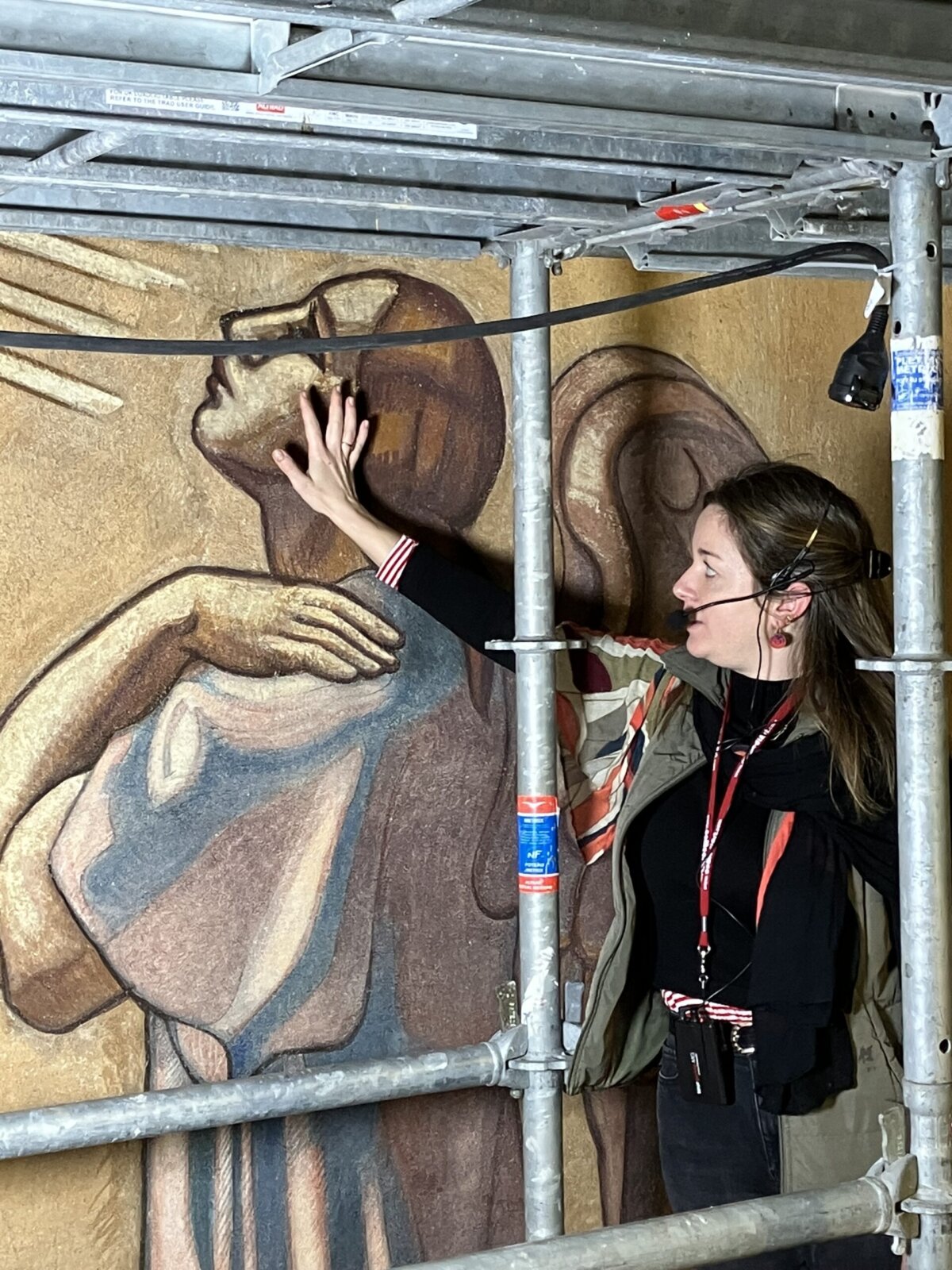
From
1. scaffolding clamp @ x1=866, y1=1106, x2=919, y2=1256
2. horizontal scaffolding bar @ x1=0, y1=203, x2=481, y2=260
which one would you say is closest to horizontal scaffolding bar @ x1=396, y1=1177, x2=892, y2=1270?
scaffolding clamp @ x1=866, y1=1106, x2=919, y2=1256

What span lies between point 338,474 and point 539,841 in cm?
82

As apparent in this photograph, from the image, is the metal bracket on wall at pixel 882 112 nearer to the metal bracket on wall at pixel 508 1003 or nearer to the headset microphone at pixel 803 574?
the headset microphone at pixel 803 574

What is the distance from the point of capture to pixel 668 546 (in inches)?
146

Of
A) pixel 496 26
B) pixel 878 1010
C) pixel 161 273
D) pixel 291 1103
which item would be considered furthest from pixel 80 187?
pixel 878 1010

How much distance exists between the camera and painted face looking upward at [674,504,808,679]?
9.52 ft

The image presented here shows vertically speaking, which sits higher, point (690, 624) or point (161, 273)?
point (161, 273)

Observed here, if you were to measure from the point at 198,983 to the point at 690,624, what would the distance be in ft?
3.83

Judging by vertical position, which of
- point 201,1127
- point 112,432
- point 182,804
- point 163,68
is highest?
point 163,68

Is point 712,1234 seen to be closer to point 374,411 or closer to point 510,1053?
point 510,1053

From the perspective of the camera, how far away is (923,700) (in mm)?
2336

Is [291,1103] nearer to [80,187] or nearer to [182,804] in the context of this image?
[182,804]

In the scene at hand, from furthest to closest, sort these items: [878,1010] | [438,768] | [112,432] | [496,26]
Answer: [438,768] → [112,432] → [878,1010] → [496,26]

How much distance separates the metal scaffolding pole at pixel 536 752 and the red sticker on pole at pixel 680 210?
364mm

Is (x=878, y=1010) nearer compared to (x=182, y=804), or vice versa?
(x=878, y=1010)
